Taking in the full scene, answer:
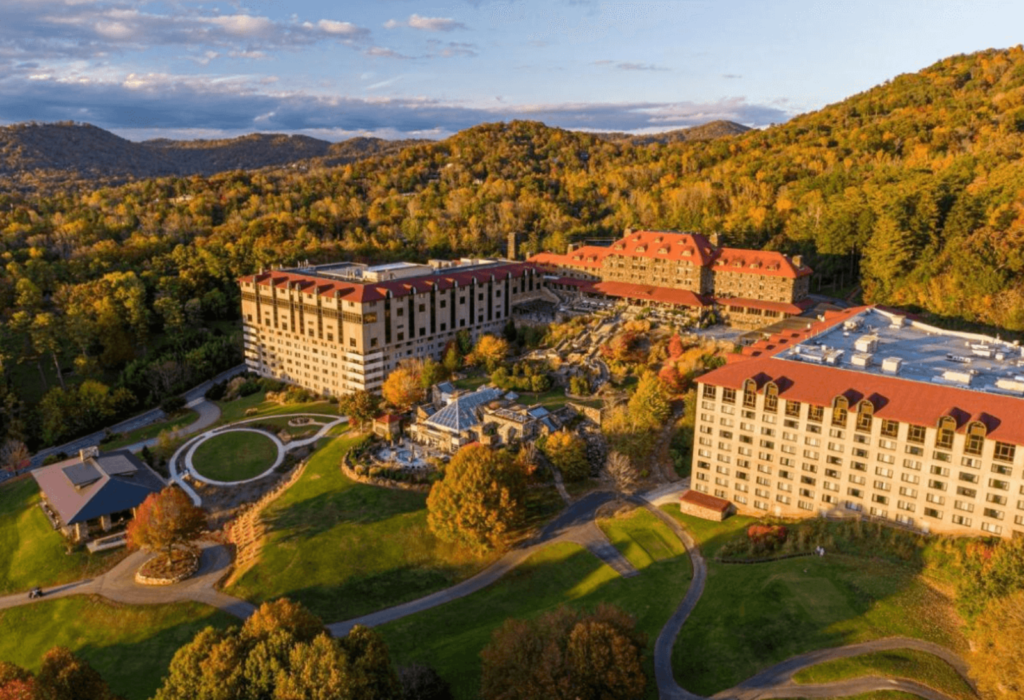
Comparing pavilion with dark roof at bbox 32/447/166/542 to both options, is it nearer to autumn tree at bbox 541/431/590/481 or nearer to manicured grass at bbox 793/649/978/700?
autumn tree at bbox 541/431/590/481

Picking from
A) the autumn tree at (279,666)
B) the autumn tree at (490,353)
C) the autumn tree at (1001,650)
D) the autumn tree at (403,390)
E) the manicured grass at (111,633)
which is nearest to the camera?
the autumn tree at (1001,650)

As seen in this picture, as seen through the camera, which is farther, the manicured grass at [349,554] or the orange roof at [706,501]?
the orange roof at [706,501]

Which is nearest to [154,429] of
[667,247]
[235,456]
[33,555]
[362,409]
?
[235,456]

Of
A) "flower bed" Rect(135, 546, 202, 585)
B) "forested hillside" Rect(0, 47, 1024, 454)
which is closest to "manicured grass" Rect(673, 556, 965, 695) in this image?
"flower bed" Rect(135, 546, 202, 585)

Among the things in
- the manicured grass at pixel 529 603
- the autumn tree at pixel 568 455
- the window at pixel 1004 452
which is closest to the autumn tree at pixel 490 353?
the autumn tree at pixel 568 455

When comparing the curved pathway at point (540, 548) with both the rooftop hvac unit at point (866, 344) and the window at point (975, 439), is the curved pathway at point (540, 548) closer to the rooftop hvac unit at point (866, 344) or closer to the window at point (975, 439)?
the window at point (975, 439)

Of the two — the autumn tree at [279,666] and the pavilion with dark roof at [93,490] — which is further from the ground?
the autumn tree at [279,666]

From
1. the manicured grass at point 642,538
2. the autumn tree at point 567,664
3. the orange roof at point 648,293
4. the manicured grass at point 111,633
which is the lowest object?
the manicured grass at point 111,633
